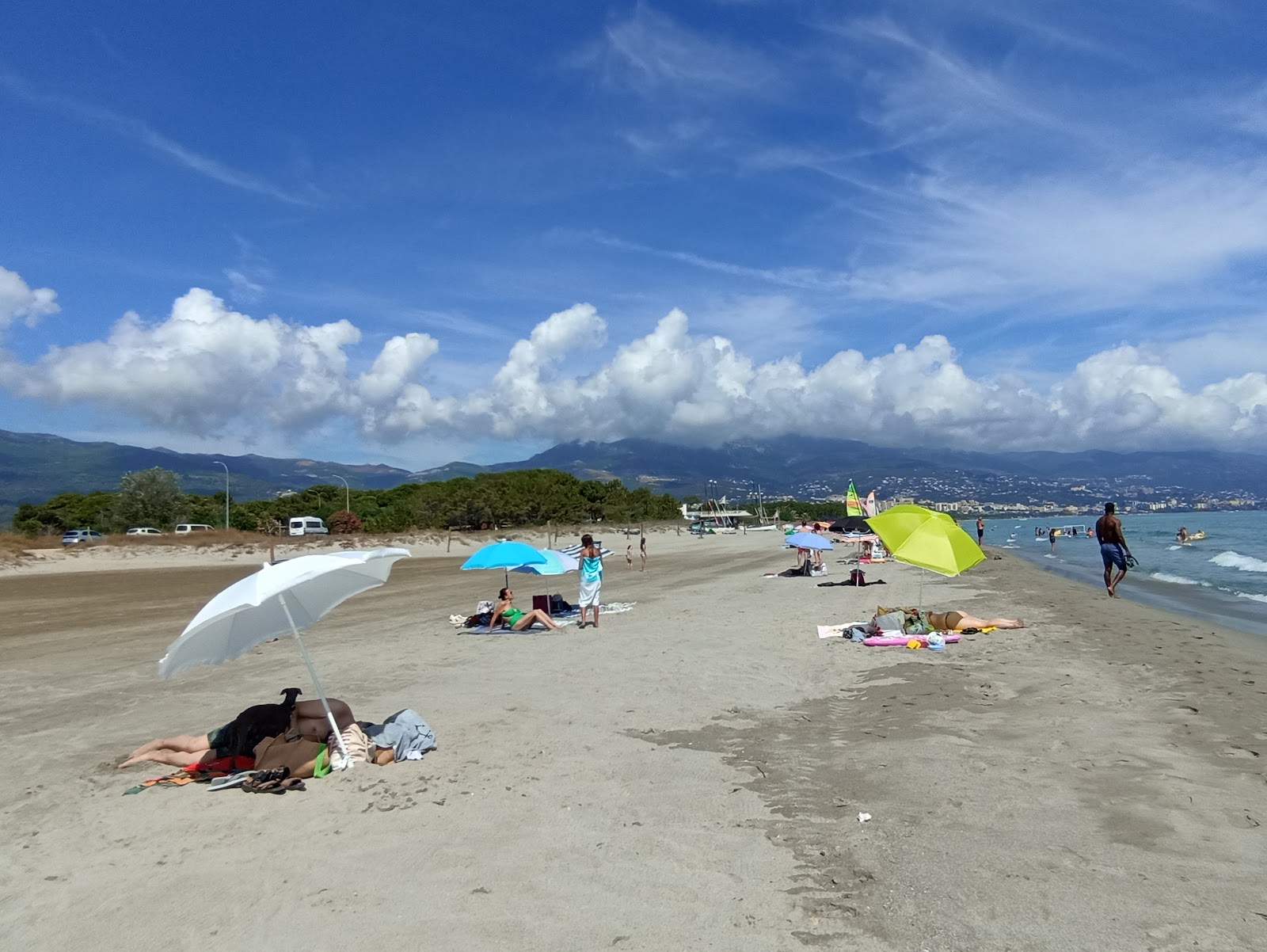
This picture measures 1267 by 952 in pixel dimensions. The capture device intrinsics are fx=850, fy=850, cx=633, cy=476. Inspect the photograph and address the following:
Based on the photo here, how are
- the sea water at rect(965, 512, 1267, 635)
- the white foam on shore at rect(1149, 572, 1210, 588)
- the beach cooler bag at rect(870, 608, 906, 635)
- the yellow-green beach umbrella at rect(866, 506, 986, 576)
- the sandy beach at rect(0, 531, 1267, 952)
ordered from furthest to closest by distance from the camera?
the white foam on shore at rect(1149, 572, 1210, 588) → the sea water at rect(965, 512, 1267, 635) → the beach cooler bag at rect(870, 608, 906, 635) → the yellow-green beach umbrella at rect(866, 506, 986, 576) → the sandy beach at rect(0, 531, 1267, 952)

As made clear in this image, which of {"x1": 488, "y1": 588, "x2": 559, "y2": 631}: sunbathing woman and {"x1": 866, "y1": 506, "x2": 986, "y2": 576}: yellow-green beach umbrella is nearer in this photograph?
{"x1": 866, "y1": 506, "x2": 986, "y2": 576}: yellow-green beach umbrella

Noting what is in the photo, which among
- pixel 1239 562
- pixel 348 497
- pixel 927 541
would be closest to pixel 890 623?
pixel 927 541

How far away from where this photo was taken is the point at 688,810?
579cm

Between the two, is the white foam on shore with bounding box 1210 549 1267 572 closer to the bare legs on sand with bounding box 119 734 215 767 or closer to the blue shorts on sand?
the blue shorts on sand

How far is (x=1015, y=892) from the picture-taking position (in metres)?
4.34

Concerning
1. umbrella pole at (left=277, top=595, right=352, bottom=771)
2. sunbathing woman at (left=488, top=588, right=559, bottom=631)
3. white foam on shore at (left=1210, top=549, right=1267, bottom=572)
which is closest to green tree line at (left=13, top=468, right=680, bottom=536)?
sunbathing woman at (left=488, top=588, right=559, bottom=631)

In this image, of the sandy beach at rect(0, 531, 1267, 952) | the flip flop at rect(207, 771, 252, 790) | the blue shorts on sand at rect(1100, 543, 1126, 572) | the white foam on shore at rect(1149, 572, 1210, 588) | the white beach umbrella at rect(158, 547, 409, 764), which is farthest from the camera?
the white foam on shore at rect(1149, 572, 1210, 588)

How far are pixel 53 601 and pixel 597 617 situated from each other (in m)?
18.8

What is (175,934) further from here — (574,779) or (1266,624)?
(1266,624)

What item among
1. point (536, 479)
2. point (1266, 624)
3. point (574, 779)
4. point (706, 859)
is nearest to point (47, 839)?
point (574, 779)

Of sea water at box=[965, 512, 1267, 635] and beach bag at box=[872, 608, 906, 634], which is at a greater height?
beach bag at box=[872, 608, 906, 634]

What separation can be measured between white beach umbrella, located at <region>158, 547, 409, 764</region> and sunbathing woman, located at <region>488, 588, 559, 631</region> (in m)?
7.60

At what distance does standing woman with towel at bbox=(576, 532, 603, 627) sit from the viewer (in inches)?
600

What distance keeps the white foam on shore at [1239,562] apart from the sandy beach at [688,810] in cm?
2715
